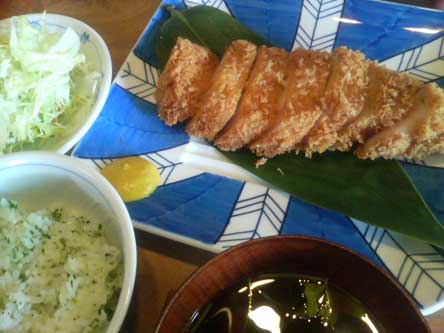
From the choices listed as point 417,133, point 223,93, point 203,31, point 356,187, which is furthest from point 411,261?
point 203,31

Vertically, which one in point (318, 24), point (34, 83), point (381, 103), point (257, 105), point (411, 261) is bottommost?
point (411, 261)

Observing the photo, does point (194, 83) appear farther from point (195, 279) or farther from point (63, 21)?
point (195, 279)

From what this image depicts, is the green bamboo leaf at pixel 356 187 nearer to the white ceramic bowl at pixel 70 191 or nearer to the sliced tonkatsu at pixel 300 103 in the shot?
the sliced tonkatsu at pixel 300 103

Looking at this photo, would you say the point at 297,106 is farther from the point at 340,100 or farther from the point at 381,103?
the point at 381,103

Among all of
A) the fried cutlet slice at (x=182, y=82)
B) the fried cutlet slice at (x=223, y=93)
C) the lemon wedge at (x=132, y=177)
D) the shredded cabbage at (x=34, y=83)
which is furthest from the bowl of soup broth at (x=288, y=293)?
the shredded cabbage at (x=34, y=83)

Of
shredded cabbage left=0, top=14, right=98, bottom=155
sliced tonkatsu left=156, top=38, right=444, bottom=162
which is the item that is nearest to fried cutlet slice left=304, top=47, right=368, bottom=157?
sliced tonkatsu left=156, top=38, right=444, bottom=162
